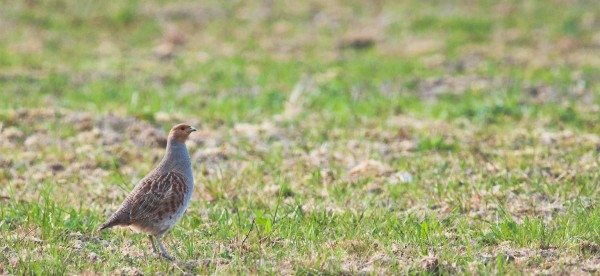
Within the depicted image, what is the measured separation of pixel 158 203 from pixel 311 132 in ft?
16.0

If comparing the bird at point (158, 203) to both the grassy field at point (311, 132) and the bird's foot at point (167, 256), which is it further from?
the grassy field at point (311, 132)

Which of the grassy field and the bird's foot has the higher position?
the bird's foot

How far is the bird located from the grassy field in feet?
0.73

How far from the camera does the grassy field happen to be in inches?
239

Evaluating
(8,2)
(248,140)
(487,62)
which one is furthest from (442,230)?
(8,2)

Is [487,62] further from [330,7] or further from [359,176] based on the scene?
[359,176]

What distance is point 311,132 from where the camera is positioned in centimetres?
1055

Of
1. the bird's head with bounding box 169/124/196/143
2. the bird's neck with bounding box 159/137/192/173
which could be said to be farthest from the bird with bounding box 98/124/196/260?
the bird's head with bounding box 169/124/196/143

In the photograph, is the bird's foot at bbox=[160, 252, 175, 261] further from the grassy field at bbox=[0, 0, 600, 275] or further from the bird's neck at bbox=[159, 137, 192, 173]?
the bird's neck at bbox=[159, 137, 192, 173]

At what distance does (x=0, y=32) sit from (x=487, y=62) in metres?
10.0

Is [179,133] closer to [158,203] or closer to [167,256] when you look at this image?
[158,203]

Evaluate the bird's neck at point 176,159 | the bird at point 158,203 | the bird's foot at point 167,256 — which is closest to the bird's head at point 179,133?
the bird's neck at point 176,159

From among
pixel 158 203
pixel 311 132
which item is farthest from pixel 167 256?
pixel 311 132

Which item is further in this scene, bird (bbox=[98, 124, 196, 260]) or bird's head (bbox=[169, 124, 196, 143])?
bird's head (bbox=[169, 124, 196, 143])
